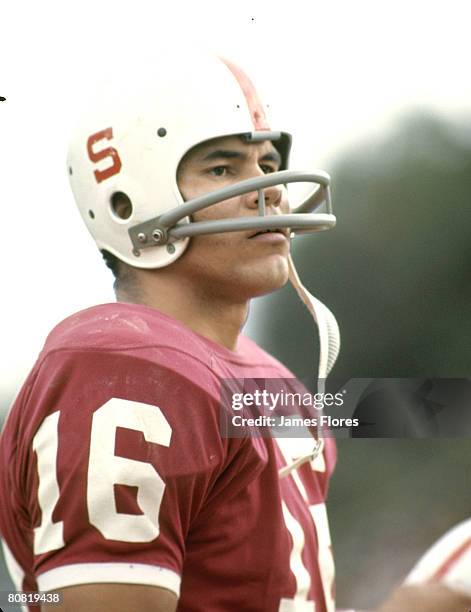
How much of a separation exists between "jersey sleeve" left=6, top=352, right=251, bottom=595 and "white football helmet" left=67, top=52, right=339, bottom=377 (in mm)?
239

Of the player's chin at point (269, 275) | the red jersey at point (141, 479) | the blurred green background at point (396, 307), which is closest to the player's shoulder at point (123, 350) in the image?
the red jersey at point (141, 479)

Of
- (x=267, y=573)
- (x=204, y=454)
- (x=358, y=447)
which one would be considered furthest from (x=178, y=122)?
(x=358, y=447)

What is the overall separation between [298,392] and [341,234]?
135 cm

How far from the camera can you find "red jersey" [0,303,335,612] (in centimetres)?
145

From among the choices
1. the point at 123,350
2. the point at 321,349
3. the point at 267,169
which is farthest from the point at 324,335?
the point at 123,350

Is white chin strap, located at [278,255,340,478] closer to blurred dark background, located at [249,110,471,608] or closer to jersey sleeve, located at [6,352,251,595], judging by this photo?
jersey sleeve, located at [6,352,251,595]

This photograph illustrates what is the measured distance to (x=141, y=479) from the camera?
1472mm

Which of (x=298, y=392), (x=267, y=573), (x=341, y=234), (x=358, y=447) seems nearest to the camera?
(x=267, y=573)

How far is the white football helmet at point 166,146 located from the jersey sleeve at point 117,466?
0.78 feet

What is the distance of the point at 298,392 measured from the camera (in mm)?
1937

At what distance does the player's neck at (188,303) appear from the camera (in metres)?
1.71

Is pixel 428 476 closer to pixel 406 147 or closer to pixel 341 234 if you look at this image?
pixel 341 234

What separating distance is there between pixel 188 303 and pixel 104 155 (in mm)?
235

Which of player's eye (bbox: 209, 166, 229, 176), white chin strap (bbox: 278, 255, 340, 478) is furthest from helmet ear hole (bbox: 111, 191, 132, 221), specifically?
white chin strap (bbox: 278, 255, 340, 478)
